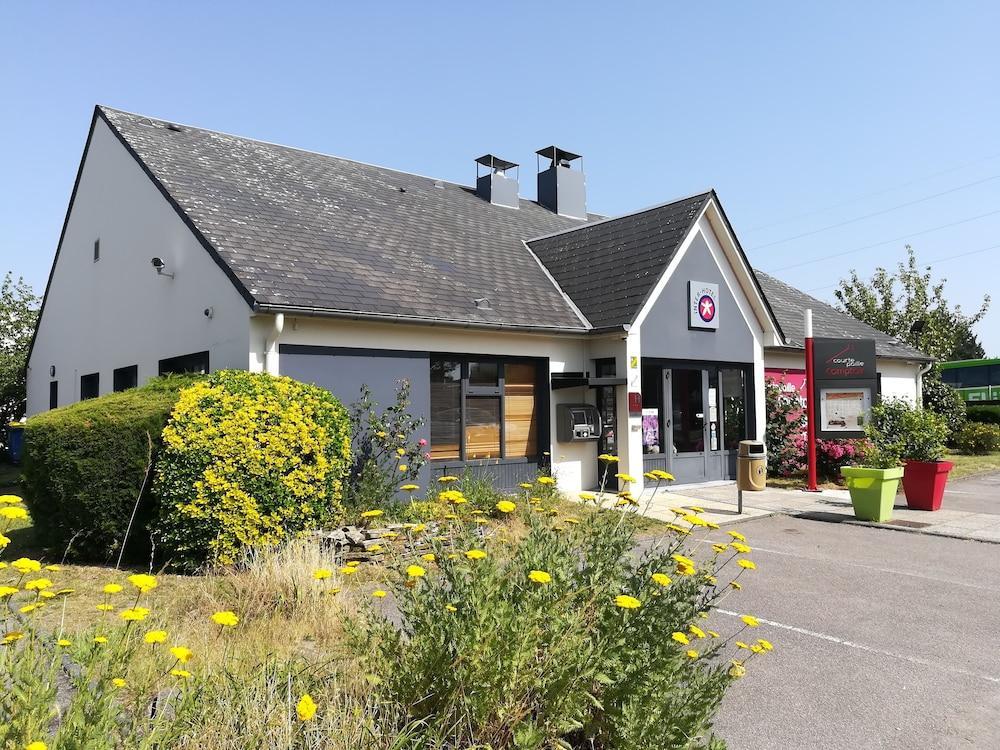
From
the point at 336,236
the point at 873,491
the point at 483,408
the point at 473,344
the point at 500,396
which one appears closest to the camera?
the point at 873,491

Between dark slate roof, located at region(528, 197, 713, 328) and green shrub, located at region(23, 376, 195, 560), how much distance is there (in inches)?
336

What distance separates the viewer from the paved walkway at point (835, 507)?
10662mm

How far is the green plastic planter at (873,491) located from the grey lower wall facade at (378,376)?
5.88m

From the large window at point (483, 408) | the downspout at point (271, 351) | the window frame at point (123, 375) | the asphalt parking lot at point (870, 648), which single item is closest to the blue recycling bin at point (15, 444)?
the window frame at point (123, 375)

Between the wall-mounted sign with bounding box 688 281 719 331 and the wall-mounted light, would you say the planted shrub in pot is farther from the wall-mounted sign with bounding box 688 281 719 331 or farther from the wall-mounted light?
the wall-mounted light

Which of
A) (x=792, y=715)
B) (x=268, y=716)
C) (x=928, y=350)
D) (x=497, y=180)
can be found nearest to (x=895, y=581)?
(x=792, y=715)

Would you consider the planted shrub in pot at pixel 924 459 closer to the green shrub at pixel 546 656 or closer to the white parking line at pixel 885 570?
the white parking line at pixel 885 570

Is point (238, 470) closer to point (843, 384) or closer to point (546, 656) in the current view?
point (546, 656)

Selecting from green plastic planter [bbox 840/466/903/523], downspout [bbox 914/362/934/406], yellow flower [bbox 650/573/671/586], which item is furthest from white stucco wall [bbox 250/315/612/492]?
downspout [bbox 914/362/934/406]

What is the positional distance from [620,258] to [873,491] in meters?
6.80

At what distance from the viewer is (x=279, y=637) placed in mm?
4867

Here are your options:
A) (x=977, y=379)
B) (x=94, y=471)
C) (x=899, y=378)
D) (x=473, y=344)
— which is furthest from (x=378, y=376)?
(x=977, y=379)

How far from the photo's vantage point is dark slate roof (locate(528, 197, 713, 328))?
14.0 metres

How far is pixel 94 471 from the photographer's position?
794 centimetres
